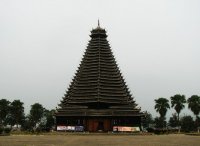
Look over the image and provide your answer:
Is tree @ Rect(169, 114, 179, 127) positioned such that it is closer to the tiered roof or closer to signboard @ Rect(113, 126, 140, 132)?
the tiered roof

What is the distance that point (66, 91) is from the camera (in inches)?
4592

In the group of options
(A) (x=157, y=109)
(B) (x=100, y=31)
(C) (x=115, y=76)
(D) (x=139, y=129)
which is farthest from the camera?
(A) (x=157, y=109)

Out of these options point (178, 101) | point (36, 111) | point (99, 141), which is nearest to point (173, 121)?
point (178, 101)

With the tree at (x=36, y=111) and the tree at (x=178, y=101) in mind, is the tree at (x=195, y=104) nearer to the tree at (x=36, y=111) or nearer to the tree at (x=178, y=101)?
the tree at (x=178, y=101)

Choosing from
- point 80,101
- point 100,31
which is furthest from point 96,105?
point 100,31

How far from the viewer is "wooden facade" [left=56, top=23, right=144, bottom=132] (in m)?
104

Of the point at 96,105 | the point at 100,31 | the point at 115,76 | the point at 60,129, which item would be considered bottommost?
the point at 60,129

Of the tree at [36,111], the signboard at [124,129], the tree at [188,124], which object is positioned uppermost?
the tree at [36,111]

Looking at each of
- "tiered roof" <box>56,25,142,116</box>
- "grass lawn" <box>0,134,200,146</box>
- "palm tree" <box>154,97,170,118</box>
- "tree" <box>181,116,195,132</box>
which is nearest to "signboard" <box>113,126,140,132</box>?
"tiered roof" <box>56,25,142,116</box>

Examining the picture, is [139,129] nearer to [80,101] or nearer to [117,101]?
[117,101]

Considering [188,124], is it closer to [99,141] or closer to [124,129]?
[124,129]

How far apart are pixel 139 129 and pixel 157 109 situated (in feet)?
88.9

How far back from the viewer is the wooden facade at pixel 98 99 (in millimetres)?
104062

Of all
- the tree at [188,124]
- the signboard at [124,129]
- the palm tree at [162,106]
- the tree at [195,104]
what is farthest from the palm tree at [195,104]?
the signboard at [124,129]
